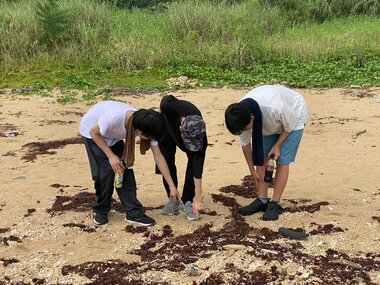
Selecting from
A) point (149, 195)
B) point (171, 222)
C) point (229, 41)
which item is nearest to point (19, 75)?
point (229, 41)

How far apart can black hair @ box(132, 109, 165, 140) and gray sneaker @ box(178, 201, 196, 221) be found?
0.91 m

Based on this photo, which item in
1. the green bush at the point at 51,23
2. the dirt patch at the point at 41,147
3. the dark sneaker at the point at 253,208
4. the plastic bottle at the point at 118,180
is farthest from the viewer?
the green bush at the point at 51,23

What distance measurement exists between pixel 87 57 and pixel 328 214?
10065 mm

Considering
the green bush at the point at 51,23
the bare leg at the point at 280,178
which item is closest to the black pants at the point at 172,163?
the bare leg at the point at 280,178

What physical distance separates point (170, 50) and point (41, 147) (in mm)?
6677

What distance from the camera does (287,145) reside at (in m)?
4.30

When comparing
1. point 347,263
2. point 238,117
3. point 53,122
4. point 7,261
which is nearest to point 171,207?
point 238,117

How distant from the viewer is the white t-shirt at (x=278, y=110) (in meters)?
4.05

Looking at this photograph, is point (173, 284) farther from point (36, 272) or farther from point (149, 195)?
point (149, 195)

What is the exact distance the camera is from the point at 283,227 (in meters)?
4.30

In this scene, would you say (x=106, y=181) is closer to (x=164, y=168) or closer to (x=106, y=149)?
(x=106, y=149)

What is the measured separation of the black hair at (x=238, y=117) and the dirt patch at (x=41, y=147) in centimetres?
371

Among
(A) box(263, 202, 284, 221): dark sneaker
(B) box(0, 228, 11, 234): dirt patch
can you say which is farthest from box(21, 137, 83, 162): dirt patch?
(A) box(263, 202, 284, 221): dark sneaker

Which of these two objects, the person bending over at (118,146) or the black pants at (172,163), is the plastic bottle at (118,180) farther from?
the black pants at (172,163)
